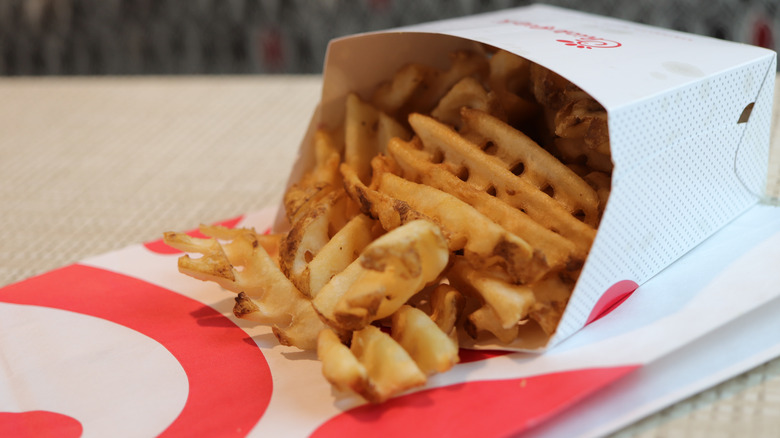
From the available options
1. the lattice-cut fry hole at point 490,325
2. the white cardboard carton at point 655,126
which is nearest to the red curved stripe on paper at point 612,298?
the white cardboard carton at point 655,126

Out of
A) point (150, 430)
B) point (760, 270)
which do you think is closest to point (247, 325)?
point (150, 430)

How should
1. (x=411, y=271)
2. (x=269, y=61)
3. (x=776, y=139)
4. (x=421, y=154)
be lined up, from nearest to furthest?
(x=411, y=271), (x=421, y=154), (x=776, y=139), (x=269, y=61)

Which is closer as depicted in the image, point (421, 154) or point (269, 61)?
point (421, 154)

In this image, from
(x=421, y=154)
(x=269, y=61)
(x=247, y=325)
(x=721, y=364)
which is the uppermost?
(x=421, y=154)

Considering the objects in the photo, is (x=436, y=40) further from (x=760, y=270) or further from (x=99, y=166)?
(x=99, y=166)

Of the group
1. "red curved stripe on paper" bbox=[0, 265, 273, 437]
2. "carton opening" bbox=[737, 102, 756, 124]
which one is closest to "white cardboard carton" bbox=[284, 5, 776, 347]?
"carton opening" bbox=[737, 102, 756, 124]

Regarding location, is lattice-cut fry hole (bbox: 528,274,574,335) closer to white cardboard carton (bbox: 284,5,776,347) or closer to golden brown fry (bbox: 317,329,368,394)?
white cardboard carton (bbox: 284,5,776,347)

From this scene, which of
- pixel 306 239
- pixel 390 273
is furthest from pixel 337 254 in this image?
pixel 390 273
